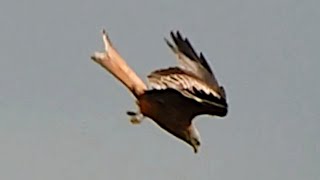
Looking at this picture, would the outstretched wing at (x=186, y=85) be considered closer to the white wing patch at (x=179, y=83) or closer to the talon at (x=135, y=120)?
the white wing patch at (x=179, y=83)

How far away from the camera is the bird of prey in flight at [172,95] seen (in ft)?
12.2

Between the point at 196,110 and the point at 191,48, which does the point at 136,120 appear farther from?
the point at 191,48

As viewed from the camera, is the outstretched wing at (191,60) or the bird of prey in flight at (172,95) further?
the outstretched wing at (191,60)

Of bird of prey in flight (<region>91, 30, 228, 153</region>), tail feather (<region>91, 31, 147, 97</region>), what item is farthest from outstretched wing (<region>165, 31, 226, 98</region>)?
tail feather (<region>91, 31, 147, 97</region>)

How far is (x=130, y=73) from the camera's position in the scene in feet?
12.5

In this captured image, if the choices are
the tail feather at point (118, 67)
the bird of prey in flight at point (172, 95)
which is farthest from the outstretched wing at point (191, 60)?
the tail feather at point (118, 67)

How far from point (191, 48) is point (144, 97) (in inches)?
30.8

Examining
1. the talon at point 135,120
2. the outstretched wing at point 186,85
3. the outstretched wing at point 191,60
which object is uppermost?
the outstretched wing at point 191,60

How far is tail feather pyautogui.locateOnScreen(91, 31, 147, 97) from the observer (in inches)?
146

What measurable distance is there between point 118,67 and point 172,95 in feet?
0.92

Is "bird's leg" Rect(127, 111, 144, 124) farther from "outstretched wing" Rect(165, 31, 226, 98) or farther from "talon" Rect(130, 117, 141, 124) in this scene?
"outstretched wing" Rect(165, 31, 226, 98)

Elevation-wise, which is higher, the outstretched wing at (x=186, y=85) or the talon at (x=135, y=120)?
the outstretched wing at (x=186, y=85)

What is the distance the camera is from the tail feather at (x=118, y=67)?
371 cm

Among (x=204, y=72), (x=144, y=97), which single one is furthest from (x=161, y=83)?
(x=204, y=72)
